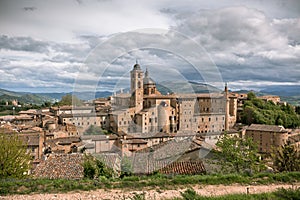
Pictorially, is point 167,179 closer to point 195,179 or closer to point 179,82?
point 195,179

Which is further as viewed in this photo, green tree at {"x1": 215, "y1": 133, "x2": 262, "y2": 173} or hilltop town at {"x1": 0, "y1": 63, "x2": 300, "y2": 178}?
hilltop town at {"x1": 0, "y1": 63, "x2": 300, "y2": 178}

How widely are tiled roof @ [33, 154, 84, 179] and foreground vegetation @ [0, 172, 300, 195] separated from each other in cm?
270

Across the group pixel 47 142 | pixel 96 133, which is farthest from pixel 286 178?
pixel 47 142

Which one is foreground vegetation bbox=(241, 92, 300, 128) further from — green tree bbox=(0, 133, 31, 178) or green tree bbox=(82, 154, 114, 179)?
green tree bbox=(0, 133, 31, 178)

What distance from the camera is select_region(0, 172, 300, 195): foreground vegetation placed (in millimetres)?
7715

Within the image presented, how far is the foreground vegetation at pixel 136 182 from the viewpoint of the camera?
7715mm

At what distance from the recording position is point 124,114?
30656 millimetres

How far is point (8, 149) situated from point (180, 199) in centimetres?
837

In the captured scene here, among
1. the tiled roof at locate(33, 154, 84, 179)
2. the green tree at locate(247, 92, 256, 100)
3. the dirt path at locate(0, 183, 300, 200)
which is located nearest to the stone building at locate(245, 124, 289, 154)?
the green tree at locate(247, 92, 256, 100)

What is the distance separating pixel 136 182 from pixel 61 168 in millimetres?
5547

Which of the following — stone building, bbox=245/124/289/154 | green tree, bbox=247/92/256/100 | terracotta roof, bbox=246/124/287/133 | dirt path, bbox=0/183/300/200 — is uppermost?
green tree, bbox=247/92/256/100

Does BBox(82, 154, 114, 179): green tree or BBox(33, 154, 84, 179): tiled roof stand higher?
BBox(82, 154, 114, 179): green tree

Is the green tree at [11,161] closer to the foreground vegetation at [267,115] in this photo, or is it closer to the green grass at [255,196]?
the green grass at [255,196]

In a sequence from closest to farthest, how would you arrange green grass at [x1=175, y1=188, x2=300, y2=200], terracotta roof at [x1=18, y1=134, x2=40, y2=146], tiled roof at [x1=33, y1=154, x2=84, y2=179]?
green grass at [x1=175, y1=188, x2=300, y2=200] → tiled roof at [x1=33, y1=154, x2=84, y2=179] → terracotta roof at [x1=18, y1=134, x2=40, y2=146]
